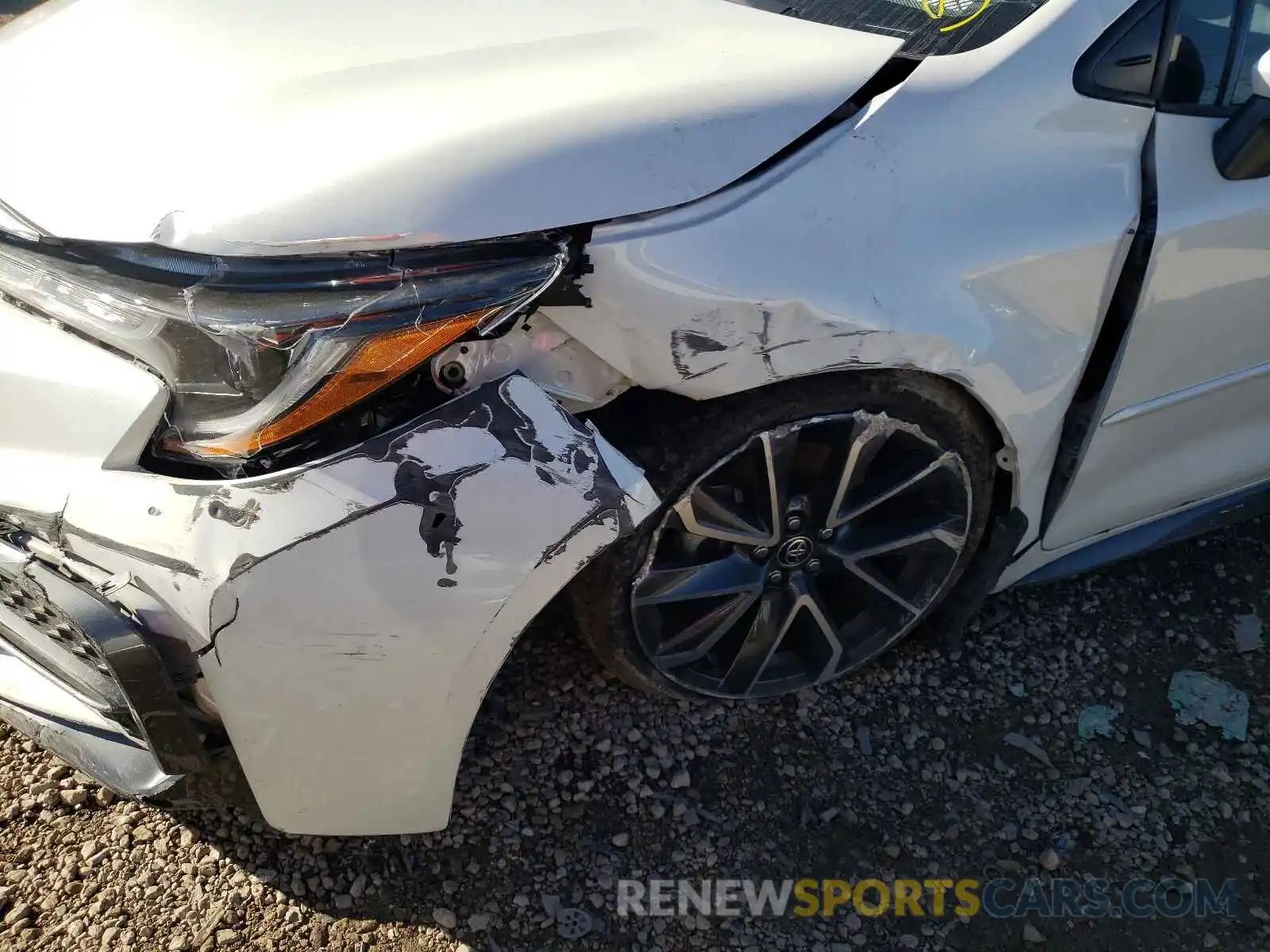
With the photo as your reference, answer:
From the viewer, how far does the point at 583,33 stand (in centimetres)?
169

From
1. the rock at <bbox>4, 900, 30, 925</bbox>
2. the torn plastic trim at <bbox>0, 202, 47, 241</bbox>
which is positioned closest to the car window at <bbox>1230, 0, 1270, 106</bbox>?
the torn plastic trim at <bbox>0, 202, 47, 241</bbox>

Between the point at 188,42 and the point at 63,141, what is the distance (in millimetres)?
286

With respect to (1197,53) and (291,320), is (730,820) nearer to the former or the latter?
(291,320)

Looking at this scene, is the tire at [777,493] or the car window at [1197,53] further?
the car window at [1197,53]

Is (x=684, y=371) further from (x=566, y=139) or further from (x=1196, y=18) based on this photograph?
(x=1196, y=18)

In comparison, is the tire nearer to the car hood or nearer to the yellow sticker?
the car hood

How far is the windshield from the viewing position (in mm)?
1709

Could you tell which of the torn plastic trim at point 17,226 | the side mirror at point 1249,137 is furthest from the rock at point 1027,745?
the torn plastic trim at point 17,226

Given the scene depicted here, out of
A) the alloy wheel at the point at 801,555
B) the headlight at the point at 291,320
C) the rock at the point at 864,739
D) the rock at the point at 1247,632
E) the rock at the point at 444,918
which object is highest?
the headlight at the point at 291,320

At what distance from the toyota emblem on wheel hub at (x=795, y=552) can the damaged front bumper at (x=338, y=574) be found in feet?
1.67

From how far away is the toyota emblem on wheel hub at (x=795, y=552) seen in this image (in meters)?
1.91

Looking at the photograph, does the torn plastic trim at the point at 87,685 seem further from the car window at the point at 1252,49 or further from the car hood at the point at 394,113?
the car window at the point at 1252,49

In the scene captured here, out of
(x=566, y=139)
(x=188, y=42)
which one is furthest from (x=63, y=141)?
(x=566, y=139)
